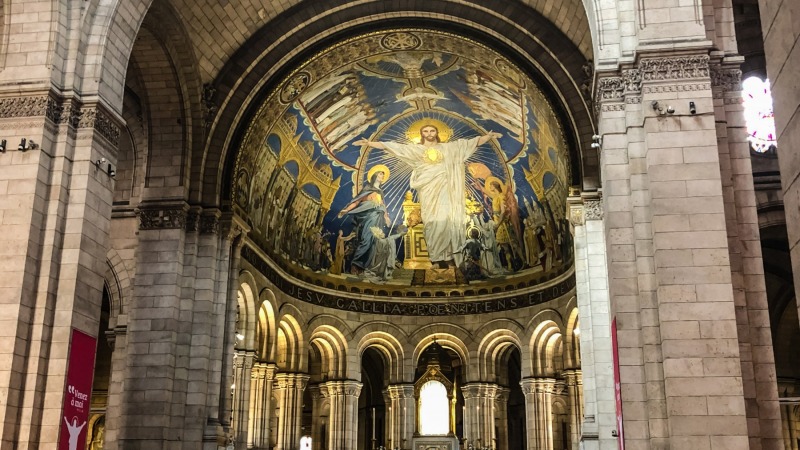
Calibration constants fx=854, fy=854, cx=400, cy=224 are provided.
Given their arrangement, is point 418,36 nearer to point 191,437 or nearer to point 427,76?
point 427,76

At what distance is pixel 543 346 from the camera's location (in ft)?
96.6

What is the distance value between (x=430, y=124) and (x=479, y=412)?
403 inches

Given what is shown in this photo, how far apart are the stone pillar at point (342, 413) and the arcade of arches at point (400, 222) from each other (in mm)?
105

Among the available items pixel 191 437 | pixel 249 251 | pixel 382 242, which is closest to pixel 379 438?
pixel 382 242

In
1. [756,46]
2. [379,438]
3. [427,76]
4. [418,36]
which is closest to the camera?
[756,46]

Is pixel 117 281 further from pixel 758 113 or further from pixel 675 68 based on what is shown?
pixel 758 113

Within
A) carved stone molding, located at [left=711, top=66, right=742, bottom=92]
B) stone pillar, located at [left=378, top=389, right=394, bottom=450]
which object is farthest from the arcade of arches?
stone pillar, located at [left=378, top=389, right=394, bottom=450]

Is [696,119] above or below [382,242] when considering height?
below

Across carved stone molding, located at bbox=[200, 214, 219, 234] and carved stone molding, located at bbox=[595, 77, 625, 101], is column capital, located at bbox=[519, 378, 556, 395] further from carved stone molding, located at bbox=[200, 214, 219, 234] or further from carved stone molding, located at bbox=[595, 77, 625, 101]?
carved stone molding, located at bbox=[595, 77, 625, 101]

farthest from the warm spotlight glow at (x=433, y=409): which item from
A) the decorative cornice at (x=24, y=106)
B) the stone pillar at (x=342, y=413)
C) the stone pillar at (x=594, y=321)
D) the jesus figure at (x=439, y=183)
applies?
the decorative cornice at (x=24, y=106)

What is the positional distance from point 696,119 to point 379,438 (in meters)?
25.4

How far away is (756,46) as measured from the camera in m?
21.4

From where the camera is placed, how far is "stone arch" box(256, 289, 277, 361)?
89.0 ft

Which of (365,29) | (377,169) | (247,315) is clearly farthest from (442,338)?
(365,29)
